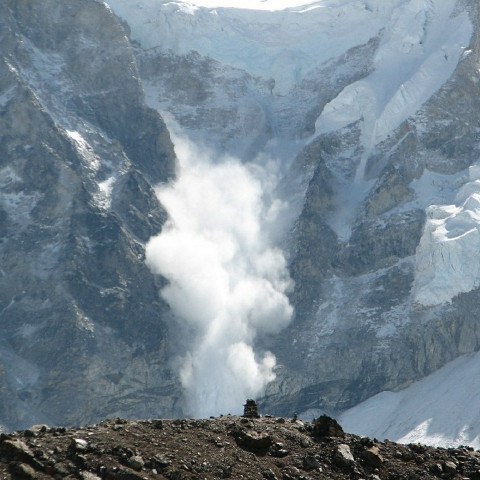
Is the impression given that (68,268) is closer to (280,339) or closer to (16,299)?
(16,299)

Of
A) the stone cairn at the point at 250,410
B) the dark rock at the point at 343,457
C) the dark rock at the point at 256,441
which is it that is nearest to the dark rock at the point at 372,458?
the dark rock at the point at 343,457

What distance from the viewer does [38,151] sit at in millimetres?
194875

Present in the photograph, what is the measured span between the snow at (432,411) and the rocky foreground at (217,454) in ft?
331

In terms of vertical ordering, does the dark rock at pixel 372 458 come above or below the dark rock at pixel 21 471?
above

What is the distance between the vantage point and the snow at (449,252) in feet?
569

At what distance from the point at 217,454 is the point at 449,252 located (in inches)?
5174

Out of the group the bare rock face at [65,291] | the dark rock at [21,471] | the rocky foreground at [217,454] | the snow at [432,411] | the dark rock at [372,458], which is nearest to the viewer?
the dark rock at [21,471]

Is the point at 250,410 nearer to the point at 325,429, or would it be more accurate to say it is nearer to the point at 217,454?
the point at 325,429

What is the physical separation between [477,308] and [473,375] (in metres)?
11.9

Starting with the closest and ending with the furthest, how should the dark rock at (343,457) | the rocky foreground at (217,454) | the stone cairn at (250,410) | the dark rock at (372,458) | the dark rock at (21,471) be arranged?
the dark rock at (21,471)
the rocky foreground at (217,454)
the dark rock at (343,457)
the dark rock at (372,458)
the stone cairn at (250,410)

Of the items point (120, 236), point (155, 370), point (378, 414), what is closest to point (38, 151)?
point (120, 236)

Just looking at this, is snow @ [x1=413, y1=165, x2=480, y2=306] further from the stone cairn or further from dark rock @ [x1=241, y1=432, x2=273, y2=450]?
dark rock @ [x1=241, y1=432, x2=273, y2=450]

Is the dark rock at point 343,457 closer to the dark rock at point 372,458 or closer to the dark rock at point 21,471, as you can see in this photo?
the dark rock at point 372,458

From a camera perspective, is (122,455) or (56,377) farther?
(56,377)
